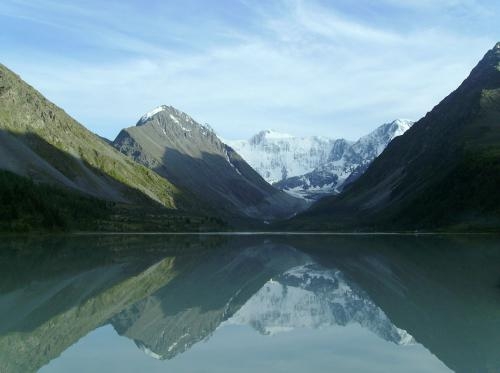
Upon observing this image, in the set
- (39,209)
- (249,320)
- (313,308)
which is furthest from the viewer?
(39,209)

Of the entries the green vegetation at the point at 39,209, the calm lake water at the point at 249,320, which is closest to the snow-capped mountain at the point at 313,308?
the calm lake water at the point at 249,320

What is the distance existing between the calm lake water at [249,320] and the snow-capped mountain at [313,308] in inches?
3.5

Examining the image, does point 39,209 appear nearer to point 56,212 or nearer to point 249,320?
point 56,212

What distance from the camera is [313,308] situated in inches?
1356

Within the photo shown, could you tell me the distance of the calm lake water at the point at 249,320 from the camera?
67.8 feet

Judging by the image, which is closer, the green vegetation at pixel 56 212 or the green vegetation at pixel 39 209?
the green vegetation at pixel 39 209

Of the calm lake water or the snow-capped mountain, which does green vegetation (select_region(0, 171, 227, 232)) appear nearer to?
the calm lake water

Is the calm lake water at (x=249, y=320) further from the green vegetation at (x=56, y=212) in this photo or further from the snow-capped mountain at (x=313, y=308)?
the green vegetation at (x=56, y=212)

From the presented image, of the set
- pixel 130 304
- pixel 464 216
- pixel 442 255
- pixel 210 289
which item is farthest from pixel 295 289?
pixel 464 216

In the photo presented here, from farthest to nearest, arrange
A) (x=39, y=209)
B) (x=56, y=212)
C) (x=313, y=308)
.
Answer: (x=56, y=212), (x=39, y=209), (x=313, y=308)

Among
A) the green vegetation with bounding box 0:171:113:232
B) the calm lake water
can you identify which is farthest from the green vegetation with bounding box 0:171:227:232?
the calm lake water

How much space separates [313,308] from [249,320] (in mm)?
5554

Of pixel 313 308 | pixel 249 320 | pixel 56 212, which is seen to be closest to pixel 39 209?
pixel 56 212

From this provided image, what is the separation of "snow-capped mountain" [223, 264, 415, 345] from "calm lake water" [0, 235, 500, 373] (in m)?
0.09
